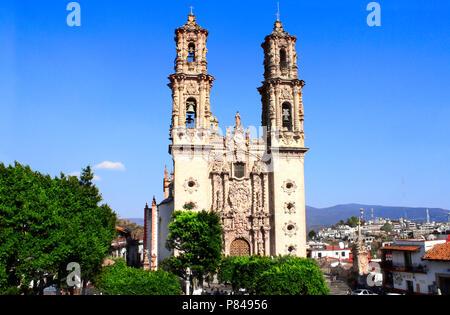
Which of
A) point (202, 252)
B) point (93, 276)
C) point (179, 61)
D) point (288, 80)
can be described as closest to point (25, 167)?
point (93, 276)

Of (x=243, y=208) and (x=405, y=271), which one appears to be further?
(x=243, y=208)

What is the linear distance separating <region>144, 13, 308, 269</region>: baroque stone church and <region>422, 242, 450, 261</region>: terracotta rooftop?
10.1 meters

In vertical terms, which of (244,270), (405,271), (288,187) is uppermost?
(288,187)

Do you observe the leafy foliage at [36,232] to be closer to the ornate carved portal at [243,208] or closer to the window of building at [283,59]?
the ornate carved portal at [243,208]

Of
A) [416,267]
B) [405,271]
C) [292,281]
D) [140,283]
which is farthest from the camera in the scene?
[405,271]

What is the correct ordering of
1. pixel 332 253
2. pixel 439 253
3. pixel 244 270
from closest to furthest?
pixel 244 270 < pixel 439 253 < pixel 332 253

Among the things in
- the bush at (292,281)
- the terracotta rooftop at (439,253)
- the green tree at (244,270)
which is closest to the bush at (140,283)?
the bush at (292,281)

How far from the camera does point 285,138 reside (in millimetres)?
39438

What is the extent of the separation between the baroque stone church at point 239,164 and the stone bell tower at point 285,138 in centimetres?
9

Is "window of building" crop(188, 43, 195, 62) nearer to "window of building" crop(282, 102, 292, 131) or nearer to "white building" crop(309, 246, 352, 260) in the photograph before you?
"window of building" crop(282, 102, 292, 131)

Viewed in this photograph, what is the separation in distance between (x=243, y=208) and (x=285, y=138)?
7.33 m

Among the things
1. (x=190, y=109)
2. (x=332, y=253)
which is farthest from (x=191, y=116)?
(x=332, y=253)

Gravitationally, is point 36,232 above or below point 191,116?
below

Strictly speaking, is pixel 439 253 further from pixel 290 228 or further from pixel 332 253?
pixel 332 253
